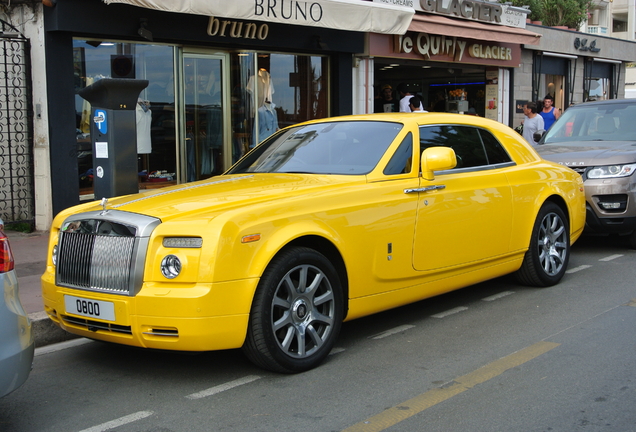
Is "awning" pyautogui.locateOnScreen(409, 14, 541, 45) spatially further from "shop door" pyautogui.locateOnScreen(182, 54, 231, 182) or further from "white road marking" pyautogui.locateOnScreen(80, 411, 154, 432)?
"white road marking" pyautogui.locateOnScreen(80, 411, 154, 432)

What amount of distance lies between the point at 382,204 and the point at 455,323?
1.35 metres

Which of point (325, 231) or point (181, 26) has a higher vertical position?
point (181, 26)

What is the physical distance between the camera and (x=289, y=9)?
444 inches

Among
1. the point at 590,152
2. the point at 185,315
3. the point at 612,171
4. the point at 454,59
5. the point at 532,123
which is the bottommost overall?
the point at 185,315

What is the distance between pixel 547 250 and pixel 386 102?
10.7 m

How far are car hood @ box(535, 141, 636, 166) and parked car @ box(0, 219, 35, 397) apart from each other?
727 cm

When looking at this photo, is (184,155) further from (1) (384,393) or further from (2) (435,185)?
(1) (384,393)

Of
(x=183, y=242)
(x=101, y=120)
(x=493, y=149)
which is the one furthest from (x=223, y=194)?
(x=493, y=149)

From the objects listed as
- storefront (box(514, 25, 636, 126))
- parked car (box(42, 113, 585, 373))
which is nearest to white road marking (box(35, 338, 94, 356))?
parked car (box(42, 113, 585, 373))

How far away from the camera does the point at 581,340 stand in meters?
5.35

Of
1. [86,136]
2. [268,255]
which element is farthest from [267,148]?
[86,136]

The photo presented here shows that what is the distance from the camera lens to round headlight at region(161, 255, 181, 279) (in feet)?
14.1

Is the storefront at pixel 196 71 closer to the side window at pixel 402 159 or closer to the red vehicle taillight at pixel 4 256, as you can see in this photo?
the side window at pixel 402 159

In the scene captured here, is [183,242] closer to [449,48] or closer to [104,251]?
[104,251]
